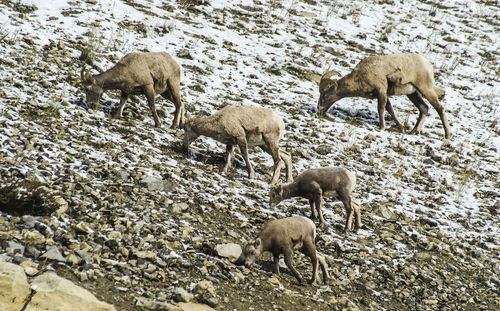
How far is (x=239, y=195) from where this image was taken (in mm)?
8266

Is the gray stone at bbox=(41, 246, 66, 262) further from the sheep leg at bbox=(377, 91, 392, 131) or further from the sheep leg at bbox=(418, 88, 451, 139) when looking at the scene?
the sheep leg at bbox=(418, 88, 451, 139)

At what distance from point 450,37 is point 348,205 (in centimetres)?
1740

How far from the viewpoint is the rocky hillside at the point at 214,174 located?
5441mm

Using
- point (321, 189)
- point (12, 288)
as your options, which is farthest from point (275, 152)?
point (12, 288)

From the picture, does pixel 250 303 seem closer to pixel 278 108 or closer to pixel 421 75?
pixel 278 108

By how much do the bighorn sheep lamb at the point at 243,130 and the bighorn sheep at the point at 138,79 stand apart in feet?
4.82

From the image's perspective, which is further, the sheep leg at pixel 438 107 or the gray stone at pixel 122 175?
the sheep leg at pixel 438 107

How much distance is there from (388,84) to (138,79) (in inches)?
311

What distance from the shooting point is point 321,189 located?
818cm

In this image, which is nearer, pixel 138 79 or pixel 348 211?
pixel 348 211

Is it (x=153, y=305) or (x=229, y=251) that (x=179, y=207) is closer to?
(x=229, y=251)

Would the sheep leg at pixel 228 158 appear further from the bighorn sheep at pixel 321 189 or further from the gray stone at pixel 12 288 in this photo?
the gray stone at pixel 12 288

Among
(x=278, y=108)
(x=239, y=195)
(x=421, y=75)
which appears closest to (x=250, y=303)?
(x=239, y=195)

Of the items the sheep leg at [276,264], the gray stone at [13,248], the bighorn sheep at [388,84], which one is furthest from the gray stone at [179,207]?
the bighorn sheep at [388,84]
